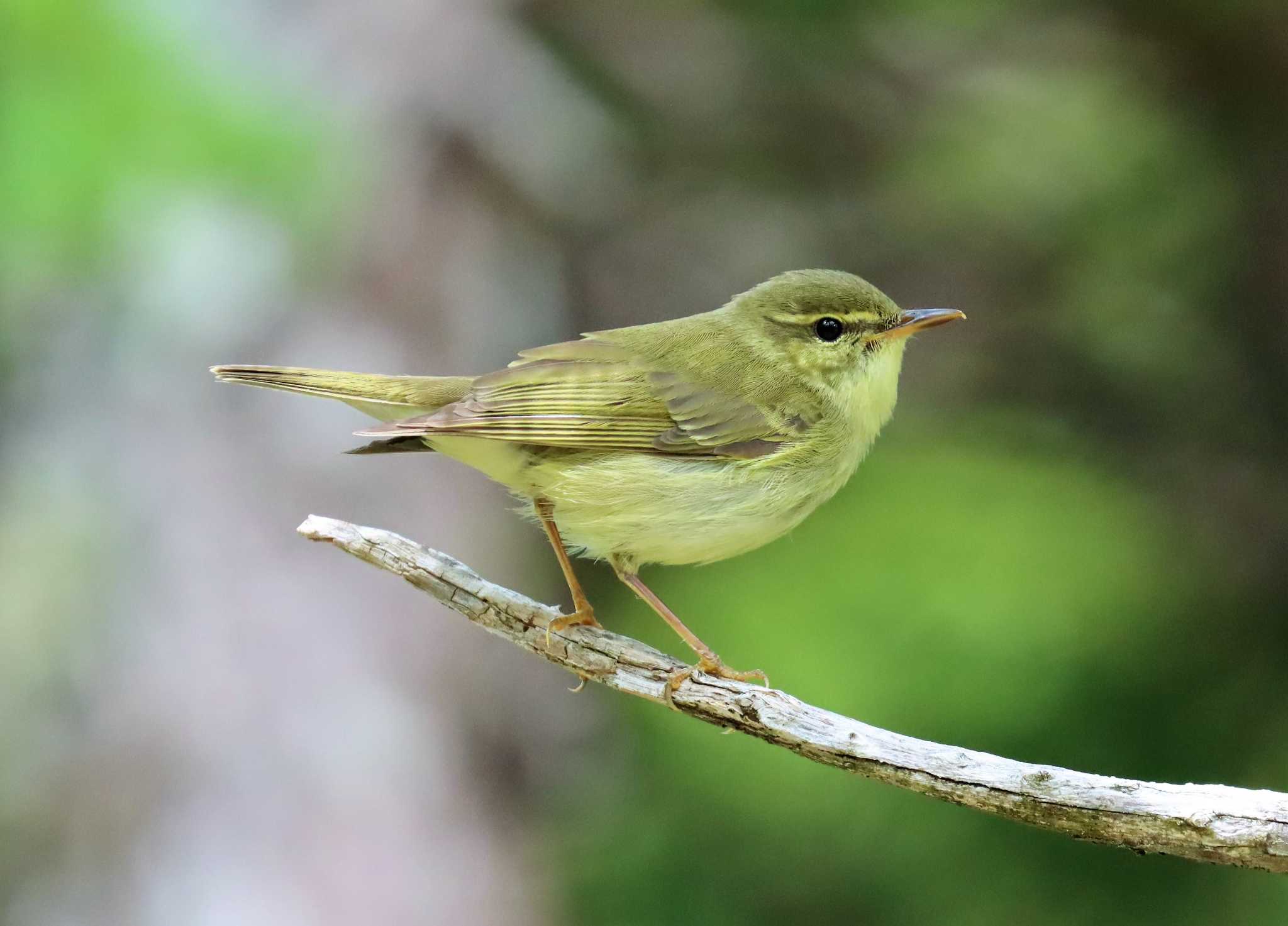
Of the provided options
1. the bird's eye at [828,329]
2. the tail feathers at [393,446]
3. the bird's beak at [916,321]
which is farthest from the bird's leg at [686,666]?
the bird's beak at [916,321]

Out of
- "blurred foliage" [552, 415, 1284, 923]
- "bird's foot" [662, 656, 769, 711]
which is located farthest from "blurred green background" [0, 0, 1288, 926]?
"bird's foot" [662, 656, 769, 711]

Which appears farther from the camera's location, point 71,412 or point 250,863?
point 71,412

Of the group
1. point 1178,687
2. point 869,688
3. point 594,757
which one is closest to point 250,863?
point 594,757

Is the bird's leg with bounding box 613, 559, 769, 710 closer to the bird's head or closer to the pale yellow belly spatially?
the pale yellow belly

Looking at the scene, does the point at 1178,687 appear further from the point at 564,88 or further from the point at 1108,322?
the point at 564,88

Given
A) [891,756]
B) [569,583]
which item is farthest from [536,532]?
[891,756]

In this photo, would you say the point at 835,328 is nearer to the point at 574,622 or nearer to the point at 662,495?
the point at 662,495
